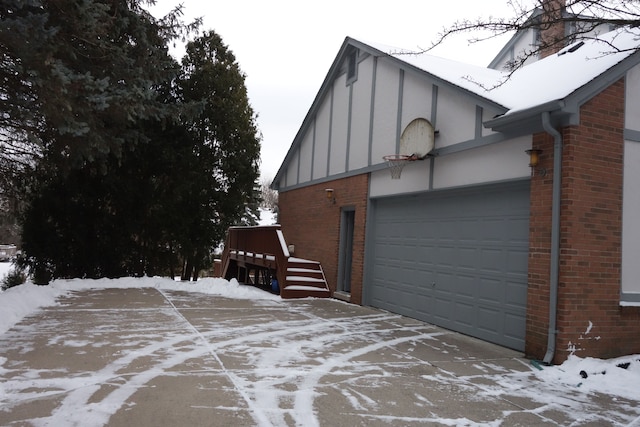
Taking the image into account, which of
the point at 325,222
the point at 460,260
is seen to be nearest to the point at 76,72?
the point at 325,222

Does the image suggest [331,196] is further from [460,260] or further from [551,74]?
[551,74]

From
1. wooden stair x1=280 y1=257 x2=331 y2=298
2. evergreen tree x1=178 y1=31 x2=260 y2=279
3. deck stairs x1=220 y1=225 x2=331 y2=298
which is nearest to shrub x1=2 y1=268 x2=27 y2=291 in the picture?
evergreen tree x1=178 y1=31 x2=260 y2=279

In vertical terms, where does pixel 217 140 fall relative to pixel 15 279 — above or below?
above

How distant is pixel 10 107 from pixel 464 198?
761cm

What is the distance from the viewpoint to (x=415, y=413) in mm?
4160

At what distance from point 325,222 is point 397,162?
4.15 meters

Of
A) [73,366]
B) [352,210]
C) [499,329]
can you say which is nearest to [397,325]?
[499,329]

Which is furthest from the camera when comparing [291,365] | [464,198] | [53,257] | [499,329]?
[53,257]

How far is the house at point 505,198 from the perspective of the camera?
614 centimetres

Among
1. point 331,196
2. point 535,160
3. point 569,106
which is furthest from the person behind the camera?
point 331,196

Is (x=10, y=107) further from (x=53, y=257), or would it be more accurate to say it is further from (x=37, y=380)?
(x=53, y=257)

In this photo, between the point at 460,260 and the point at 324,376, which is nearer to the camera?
the point at 324,376

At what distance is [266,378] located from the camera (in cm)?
495

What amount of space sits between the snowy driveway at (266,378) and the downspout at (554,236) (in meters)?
0.50
